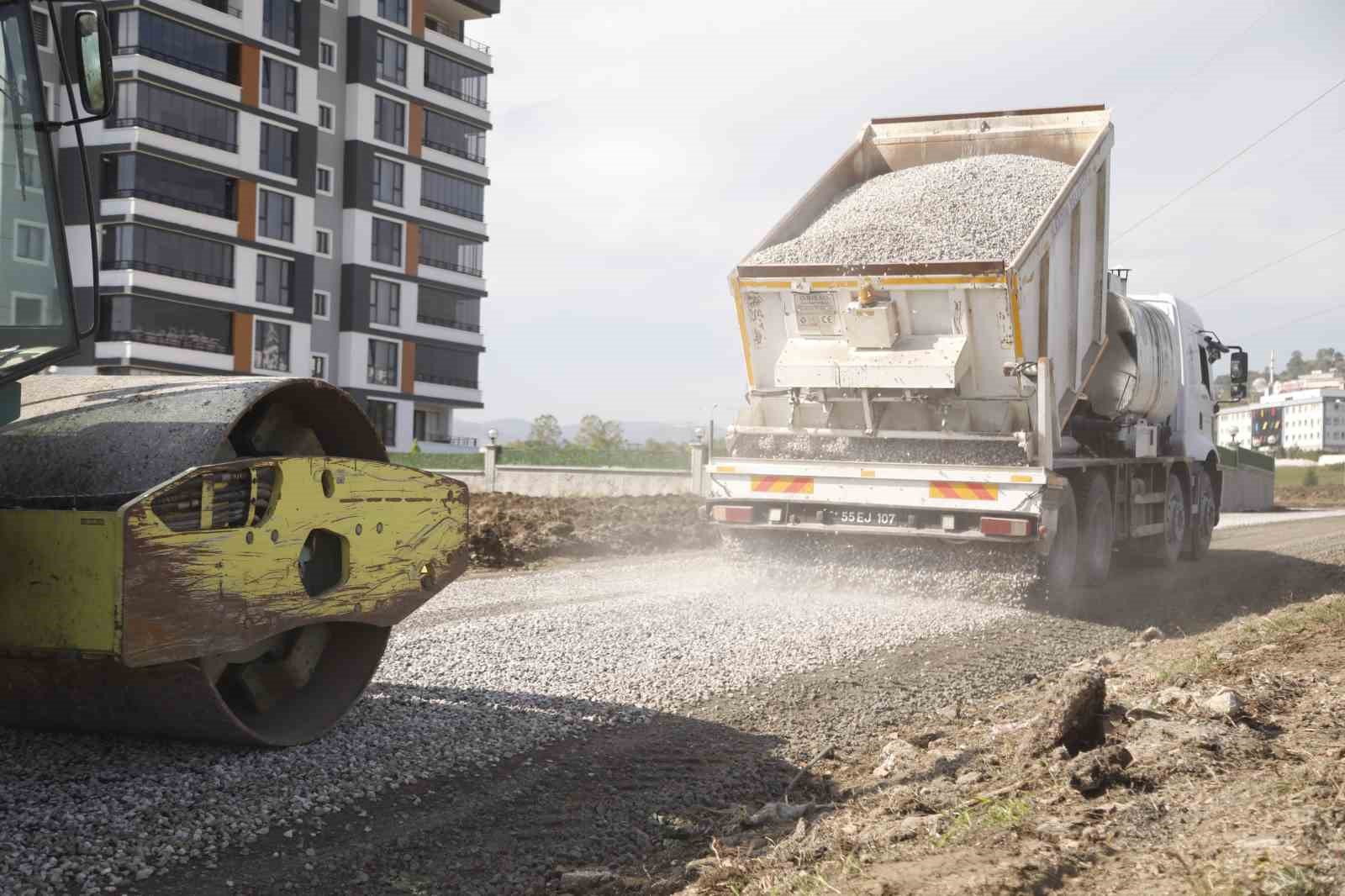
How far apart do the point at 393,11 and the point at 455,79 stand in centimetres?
484

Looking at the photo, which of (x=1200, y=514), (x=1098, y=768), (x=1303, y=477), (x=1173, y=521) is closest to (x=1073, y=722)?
(x=1098, y=768)

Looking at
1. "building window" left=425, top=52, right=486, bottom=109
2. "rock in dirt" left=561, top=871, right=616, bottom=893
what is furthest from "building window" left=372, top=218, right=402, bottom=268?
"rock in dirt" left=561, top=871, right=616, bottom=893

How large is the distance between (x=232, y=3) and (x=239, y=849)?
1971 inches

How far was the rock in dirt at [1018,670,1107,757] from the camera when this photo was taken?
517cm

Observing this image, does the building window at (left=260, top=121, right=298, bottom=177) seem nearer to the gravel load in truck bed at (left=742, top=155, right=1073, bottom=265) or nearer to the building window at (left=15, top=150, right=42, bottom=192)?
the gravel load in truck bed at (left=742, top=155, right=1073, bottom=265)

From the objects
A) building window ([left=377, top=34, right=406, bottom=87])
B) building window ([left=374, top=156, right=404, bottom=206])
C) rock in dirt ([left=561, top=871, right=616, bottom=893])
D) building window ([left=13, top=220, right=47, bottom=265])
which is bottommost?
rock in dirt ([left=561, top=871, right=616, bottom=893])

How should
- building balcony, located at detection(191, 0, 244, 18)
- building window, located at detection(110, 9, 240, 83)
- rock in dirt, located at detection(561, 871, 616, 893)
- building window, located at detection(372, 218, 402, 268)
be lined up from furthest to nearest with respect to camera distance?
1. building window, located at detection(372, 218, 402, 268)
2. building balcony, located at detection(191, 0, 244, 18)
3. building window, located at detection(110, 9, 240, 83)
4. rock in dirt, located at detection(561, 871, 616, 893)

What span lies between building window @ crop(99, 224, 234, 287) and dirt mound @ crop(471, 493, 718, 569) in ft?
86.7

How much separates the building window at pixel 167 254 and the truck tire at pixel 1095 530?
3969cm

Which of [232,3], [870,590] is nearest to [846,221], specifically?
[870,590]

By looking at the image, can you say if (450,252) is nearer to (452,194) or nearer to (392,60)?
(452,194)

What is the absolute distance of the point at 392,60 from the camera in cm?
5678

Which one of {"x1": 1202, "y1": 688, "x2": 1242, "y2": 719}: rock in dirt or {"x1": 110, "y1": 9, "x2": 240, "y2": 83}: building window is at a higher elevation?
{"x1": 110, "y1": 9, "x2": 240, "y2": 83}: building window

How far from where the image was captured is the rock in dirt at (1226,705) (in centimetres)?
538
